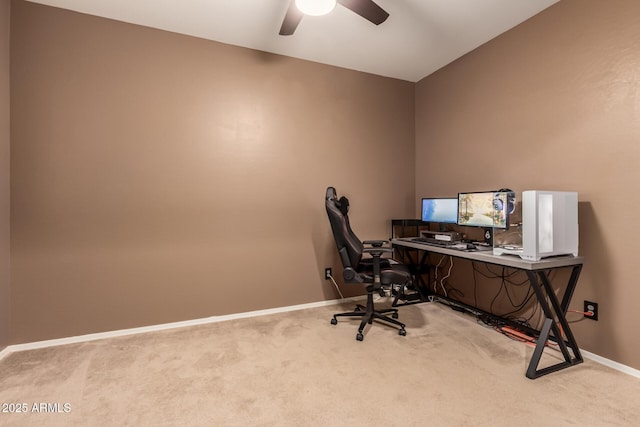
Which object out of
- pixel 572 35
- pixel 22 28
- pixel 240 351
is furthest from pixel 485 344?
pixel 22 28

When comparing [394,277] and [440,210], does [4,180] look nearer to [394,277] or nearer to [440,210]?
[394,277]

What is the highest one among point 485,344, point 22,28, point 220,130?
point 22,28

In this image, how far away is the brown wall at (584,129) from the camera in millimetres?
1954

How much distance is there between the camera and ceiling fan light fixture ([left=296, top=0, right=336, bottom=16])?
184 centimetres

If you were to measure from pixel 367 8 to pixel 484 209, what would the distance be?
1900mm

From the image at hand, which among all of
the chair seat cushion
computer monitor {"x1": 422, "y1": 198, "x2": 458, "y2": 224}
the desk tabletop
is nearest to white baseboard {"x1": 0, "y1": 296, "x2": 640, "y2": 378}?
the desk tabletop

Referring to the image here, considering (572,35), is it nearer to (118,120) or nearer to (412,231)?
(412,231)

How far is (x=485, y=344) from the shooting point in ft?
7.67

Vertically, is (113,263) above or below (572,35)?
below

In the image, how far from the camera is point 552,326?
1.96 metres

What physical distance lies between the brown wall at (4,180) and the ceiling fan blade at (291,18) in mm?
2108

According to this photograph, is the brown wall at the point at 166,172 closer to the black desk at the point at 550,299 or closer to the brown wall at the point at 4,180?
the brown wall at the point at 4,180

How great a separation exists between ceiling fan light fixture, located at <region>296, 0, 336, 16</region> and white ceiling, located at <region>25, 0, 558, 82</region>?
53cm

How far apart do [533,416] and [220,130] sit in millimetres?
3136
